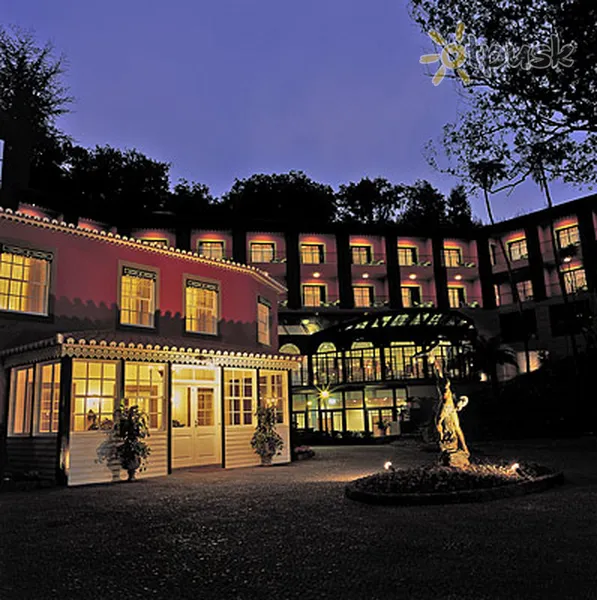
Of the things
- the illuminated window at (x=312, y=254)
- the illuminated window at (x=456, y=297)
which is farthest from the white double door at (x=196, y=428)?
the illuminated window at (x=456, y=297)

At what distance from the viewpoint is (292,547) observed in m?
5.89

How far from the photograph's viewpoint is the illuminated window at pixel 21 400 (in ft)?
43.3

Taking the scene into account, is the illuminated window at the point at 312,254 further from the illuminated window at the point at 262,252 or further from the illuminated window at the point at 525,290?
the illuminated window at the point at 525,290

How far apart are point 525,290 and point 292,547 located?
37926 mm

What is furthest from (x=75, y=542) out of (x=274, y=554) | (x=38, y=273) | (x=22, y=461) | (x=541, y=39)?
(x=541, y=39)

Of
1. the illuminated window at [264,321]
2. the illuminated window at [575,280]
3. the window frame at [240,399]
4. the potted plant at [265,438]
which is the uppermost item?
the illuminated window at [575,280]

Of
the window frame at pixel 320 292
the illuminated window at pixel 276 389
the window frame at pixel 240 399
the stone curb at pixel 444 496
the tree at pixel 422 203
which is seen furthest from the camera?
the tree at pixel 422 203

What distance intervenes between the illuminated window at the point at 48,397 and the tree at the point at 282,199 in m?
36.7

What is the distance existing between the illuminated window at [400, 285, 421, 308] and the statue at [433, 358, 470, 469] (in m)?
29.8

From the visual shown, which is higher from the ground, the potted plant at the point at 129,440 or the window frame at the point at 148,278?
the window frame at the point at 148,278

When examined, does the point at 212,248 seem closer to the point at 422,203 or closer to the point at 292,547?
the point at 422,203

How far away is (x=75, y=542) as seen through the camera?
251 inches

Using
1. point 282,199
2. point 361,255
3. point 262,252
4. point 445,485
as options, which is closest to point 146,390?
point 445,485

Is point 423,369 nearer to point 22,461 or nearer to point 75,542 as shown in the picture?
point 22,461
